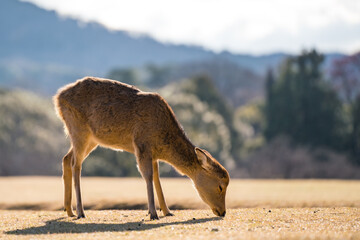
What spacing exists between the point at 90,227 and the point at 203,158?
10.7 feet

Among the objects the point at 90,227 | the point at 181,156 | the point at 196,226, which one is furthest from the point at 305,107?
the point at 90,227

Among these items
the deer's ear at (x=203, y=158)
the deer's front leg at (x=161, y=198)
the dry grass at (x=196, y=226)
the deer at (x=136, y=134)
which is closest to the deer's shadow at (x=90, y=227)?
the dry grass at (x=196, y=226)

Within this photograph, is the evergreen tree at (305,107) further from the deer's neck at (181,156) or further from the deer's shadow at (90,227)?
the deer's shadow at (90,227)

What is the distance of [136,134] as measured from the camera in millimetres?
12586

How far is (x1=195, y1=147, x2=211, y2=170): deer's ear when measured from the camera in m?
12.3

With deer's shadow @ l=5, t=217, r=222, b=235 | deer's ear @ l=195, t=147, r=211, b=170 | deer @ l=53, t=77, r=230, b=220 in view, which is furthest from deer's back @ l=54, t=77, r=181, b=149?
deer's shadow @ l=5, t=217, r=222, b=235

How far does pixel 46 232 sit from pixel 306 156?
164 feet

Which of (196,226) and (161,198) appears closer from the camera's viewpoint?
(196,226)

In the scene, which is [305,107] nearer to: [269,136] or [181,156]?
[269,136]

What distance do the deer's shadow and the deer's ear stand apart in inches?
52.5

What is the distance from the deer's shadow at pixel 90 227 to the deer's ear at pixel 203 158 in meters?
1.33

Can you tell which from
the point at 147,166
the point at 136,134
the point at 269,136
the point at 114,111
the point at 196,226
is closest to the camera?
the point at 196,226

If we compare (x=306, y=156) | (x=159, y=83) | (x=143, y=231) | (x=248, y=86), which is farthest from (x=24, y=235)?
(x=248, y=86)

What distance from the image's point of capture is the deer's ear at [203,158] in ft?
40.4
